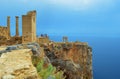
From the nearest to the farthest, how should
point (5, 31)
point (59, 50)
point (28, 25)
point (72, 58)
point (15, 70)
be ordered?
point (15, 70) < point (28, 25) < point (5, 31) < point (59, 50) < point (72, 58)

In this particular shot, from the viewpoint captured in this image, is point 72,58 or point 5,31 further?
point 72,58

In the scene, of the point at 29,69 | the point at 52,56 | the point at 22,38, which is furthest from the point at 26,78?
the point at 52,56

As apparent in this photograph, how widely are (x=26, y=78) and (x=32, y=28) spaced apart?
1204 inches

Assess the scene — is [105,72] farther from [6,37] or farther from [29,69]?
[29,69]

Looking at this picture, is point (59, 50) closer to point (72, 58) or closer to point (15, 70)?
point (72, 58)

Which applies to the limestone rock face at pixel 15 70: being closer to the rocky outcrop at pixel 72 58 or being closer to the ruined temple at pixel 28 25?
the ruined temple at pixel 28 25

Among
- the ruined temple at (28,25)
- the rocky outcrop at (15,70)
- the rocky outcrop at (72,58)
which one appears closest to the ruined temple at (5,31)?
the ruined temple at (28,25)

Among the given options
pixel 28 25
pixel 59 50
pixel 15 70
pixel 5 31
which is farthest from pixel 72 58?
pixel 15 70

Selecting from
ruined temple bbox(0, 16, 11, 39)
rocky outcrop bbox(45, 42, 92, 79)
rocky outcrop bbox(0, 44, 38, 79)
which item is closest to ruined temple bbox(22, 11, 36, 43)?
ruined temple bbox(0, 16, 11, 39)

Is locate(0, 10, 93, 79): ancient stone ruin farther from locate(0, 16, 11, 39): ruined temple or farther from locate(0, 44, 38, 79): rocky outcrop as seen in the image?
locate(0, 44, 38, 79): rocky outcrop

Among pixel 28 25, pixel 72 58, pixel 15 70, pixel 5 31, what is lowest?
pixel 72 58

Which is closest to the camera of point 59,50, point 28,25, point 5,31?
point 28,25

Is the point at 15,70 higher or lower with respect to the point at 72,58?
higher

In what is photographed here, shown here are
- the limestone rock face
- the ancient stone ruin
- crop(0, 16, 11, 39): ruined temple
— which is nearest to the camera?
the limestone rock face
